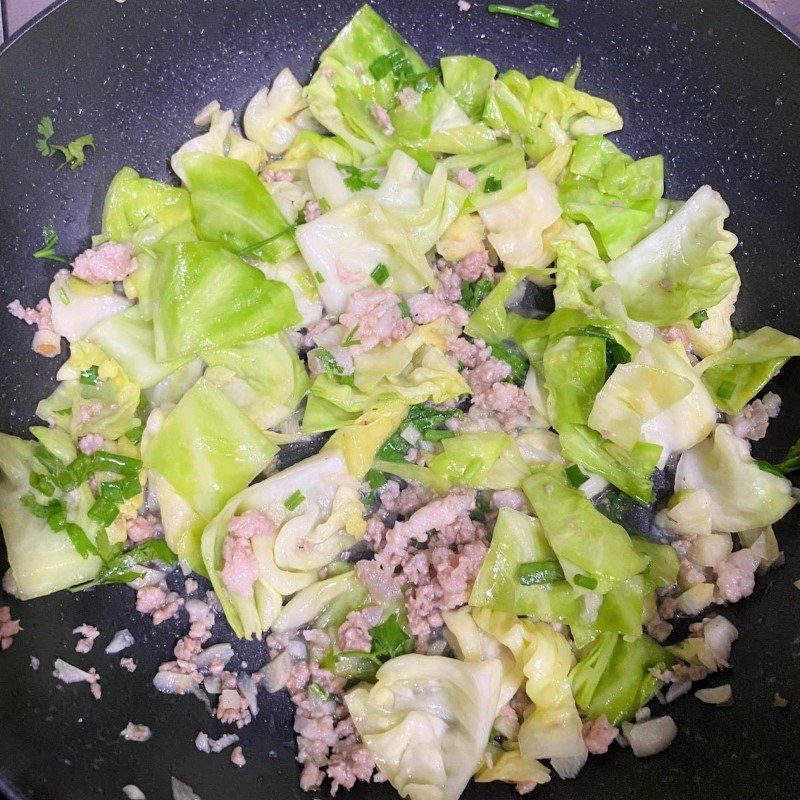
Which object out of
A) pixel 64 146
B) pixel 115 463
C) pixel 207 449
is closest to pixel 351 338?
pixel 207 449

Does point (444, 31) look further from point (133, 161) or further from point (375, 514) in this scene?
point (375, 514)

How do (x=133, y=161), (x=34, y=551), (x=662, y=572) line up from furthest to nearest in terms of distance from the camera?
1. (x=133, y=161)
2. (x=662, y=572)
3. (x=34, y=551)

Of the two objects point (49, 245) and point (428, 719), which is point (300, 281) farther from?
point (428, 719)

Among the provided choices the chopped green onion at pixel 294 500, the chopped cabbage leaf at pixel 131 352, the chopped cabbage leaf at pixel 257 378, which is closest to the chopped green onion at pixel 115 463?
the chopped cabbage leaf at pixel 131 352

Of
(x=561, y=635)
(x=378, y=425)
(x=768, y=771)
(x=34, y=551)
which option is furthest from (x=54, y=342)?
(x=768, y=771)

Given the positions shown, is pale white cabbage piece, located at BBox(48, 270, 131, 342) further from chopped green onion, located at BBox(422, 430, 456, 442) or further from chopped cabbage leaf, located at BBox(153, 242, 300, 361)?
chopped green onion, located at BBox(422, 430, 456, 442)

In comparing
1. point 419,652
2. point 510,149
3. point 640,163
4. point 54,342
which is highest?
point 54,342

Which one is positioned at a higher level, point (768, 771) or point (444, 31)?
point (444, 31)
